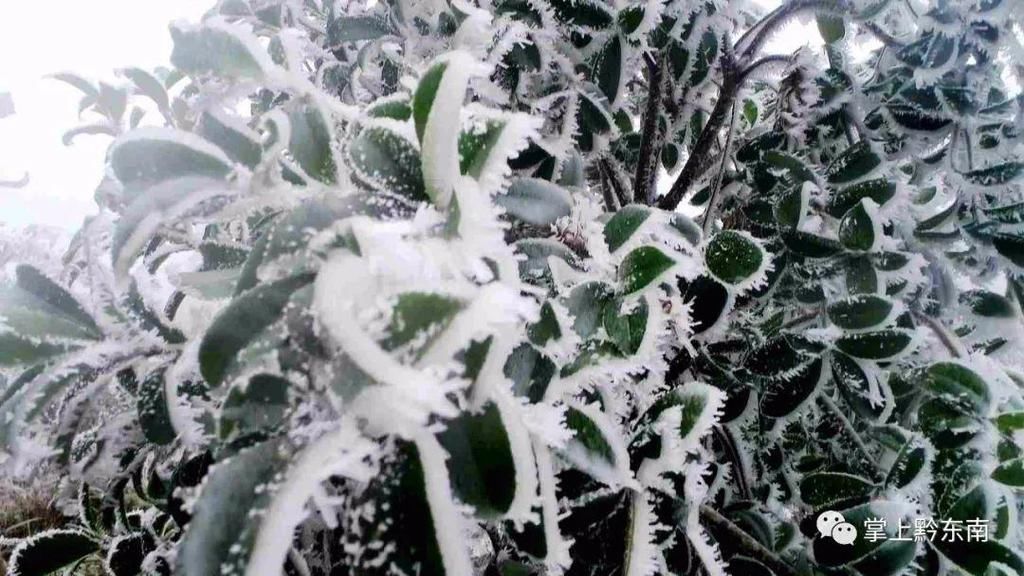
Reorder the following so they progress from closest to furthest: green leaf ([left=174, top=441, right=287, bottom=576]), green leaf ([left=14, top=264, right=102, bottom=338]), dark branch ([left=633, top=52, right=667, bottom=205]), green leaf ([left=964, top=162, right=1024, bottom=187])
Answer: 1. green leaf ([left=174, top=441, right=287, bottom=576])
2. green leaf ([left=14, top=264, right=102, bottom=338])
3. green leaf ([left=964, top=162, right=1024, bottom=187])
4. dark branch ([left=633, top=52, right=667, bottom=205])

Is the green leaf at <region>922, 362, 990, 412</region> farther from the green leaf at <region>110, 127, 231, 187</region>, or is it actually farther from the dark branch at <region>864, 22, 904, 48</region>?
the green leaf at <region>110, 127, 231, 187</region>

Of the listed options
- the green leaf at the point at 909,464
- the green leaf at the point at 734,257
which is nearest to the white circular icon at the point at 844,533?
the green leaf at the point at 909,464

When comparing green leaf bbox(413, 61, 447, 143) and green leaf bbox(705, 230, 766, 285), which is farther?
green leaf bbox(705, 230, 766, 285)

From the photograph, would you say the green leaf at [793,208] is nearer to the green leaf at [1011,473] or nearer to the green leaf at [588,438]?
the green leaf at [1011,473]

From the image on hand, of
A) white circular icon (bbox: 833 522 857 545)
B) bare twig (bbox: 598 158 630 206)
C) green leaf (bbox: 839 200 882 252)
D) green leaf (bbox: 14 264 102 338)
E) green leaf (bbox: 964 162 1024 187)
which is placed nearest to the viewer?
green leaf (bbox: 14 264 102 338)

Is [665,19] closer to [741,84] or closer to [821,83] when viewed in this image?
[741,84]

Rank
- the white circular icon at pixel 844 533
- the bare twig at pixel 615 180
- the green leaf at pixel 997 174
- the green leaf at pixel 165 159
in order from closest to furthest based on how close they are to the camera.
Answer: the green leaf at pixel 165 159 < the white circular icon at pixel 844 533 < the green leaf at pixel 997 174 < the bare twig at pixel 615 180

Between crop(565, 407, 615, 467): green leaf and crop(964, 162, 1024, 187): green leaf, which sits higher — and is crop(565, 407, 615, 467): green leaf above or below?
below

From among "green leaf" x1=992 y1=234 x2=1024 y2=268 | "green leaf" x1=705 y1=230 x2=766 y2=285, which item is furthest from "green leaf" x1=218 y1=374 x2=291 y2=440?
"green leaf" x1=992 y1=234 x2=1024 y2=268
